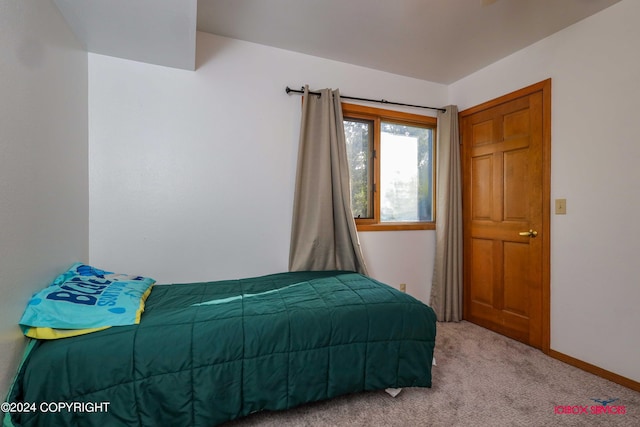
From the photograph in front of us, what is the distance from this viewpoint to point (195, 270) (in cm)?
218

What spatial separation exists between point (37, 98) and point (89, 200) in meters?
0.79

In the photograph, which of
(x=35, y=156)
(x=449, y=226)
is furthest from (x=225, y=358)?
(x=449, y=226)

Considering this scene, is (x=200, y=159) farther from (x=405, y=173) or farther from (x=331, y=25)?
(x=405, y=173)

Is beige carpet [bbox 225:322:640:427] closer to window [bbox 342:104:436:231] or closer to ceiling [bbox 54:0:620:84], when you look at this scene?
window [bbox 342:104:436:231]

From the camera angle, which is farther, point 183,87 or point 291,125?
point 291,125

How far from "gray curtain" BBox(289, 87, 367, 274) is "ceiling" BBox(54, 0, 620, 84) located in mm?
487

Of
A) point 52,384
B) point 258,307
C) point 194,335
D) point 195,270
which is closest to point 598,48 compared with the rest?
point 258,307

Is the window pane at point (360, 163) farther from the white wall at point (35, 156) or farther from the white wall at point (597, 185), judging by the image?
the white wall at point (35, 156)

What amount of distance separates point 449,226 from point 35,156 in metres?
3.08

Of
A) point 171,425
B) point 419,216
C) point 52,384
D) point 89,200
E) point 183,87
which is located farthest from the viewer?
point 419,216

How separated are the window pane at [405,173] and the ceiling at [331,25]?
75cm

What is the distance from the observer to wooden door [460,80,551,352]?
227 cm

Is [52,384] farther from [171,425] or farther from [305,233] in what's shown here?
[305,233]

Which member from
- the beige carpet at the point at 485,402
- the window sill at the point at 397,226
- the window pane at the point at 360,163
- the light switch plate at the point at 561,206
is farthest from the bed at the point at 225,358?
the light switch plate at the point at 561,206
